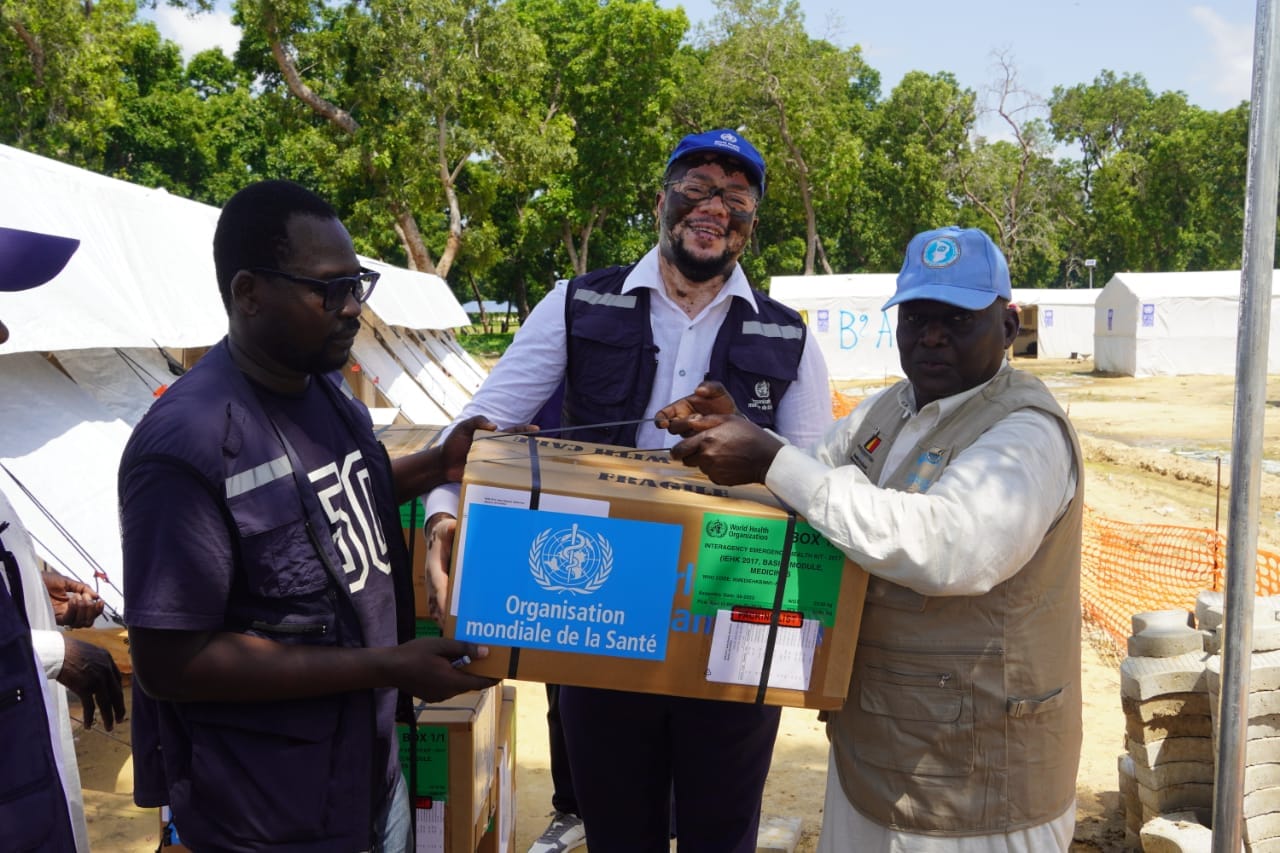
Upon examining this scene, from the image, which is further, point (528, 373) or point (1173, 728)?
point (1173, 728)

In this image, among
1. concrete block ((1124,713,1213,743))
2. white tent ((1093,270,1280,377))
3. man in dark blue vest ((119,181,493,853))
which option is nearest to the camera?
man in dark blue vest ((119,181,493,853))

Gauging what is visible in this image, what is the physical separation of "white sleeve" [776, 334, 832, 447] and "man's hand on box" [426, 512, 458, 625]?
902 millimetres

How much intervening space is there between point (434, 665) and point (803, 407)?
128 centimetres

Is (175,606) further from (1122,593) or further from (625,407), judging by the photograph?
(1122,593)

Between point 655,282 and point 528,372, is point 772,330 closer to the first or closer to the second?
point 655,282

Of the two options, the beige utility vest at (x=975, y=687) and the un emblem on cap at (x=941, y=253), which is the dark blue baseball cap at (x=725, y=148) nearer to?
the un emblem on cap at (x=941, y=253)

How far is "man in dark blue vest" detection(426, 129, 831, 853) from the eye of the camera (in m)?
2.41

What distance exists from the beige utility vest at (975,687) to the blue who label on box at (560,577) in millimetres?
453

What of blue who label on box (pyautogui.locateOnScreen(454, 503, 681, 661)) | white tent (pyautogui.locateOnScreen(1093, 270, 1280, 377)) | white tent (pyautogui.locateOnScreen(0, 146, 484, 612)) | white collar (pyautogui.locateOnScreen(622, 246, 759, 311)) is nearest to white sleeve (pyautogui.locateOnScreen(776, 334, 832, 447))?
white collar (pyautogui.locateOnScreen(622, 246, 759, 311))

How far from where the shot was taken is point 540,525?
5.88 ft

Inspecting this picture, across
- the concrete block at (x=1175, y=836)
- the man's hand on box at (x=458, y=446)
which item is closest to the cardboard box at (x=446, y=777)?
the man's hand on box at (x=458, y=446)

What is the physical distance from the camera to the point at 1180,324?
82.2 ft

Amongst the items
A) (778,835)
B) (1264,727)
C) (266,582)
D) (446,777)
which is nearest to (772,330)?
(266,582)

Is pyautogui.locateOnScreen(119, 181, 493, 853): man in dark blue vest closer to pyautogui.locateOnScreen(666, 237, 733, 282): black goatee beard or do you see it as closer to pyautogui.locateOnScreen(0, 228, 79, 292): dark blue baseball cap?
pyautogui.locateOnScreen(0, 228, 79, 292): dark blue baseball cap
